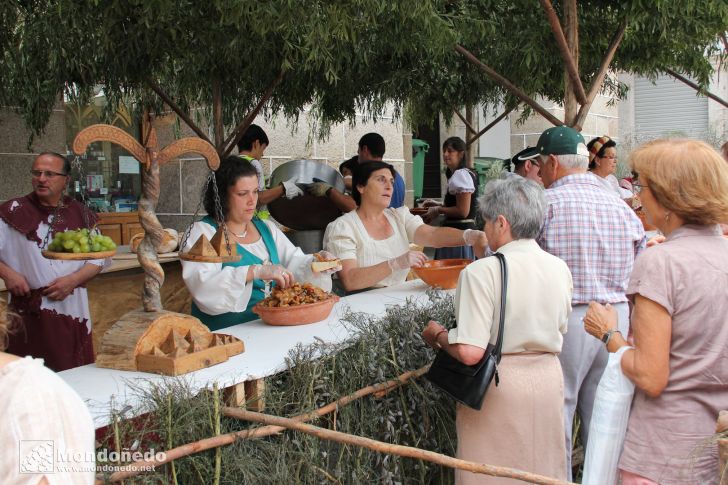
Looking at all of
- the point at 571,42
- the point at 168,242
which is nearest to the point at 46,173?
the point at 168,242

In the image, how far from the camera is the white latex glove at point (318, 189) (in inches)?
237

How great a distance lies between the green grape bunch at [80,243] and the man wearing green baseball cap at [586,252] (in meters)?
1.85

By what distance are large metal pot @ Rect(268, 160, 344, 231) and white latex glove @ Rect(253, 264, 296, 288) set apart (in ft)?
9.32

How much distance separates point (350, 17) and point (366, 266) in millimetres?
1394

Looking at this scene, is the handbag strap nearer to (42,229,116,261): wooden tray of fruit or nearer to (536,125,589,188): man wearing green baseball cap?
(536,125,589,188): man wearing green baseball cap

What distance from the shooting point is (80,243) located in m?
2.59

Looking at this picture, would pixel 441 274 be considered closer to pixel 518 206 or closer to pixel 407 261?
pixel 407 261

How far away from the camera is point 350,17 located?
3570mm

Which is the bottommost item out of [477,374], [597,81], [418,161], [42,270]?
[477,374]

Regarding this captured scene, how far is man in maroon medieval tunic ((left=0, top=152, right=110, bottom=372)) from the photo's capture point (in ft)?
12.8

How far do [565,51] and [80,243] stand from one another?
3382 mm

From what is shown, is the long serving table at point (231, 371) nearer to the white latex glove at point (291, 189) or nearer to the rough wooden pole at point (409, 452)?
the rough wooden pole at point (409, 452)

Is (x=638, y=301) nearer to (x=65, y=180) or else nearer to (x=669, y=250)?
(x=669, y=250)

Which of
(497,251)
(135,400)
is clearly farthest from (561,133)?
(135,400)
